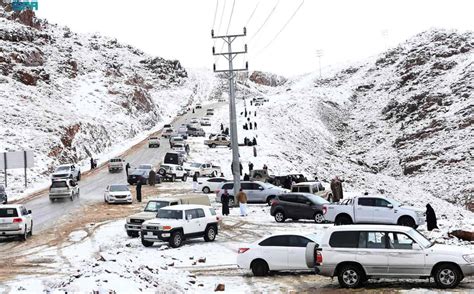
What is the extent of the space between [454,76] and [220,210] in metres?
75.9

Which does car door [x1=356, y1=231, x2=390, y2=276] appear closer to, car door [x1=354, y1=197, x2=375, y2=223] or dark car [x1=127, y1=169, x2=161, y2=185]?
car door [x1=354, y1=197, x2=375, y2=223]

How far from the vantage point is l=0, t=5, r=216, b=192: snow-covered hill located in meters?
64.7

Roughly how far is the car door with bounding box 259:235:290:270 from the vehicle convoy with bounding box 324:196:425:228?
10416 millimetres

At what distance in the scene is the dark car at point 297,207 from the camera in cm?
3086

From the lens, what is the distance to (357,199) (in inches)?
1137

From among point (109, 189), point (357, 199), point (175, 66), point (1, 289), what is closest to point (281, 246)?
point (1, 289)

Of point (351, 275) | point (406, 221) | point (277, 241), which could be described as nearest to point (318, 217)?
point (406, 221)

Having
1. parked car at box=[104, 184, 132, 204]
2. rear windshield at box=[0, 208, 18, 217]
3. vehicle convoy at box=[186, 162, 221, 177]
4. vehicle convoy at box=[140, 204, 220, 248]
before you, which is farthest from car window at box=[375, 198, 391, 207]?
vehicle convoy at box=[186, 162, 221, 177]

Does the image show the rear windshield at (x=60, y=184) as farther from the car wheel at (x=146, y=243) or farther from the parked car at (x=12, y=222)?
the car wheel at (x=146, y=243)

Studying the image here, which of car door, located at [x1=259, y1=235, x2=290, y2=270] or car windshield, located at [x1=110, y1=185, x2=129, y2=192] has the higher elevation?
car windshield, located at [x1=110, y1=185, x2=129, y2=192]

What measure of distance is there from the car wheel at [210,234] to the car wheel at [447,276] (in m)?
11.9

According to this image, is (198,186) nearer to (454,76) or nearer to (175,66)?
(454,76)

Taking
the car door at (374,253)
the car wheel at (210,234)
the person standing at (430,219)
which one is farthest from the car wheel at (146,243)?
the person standing at (430,219)

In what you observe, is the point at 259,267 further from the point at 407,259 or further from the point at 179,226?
the point at 179,226
